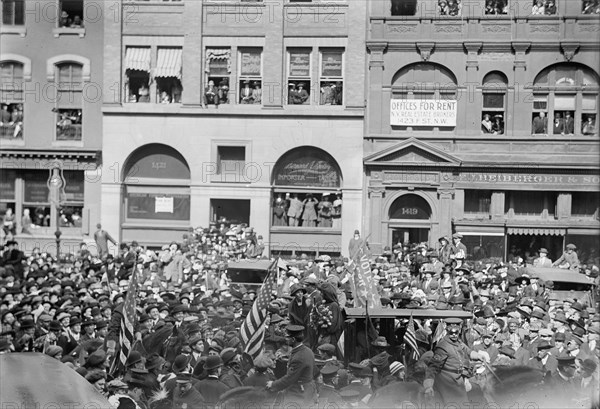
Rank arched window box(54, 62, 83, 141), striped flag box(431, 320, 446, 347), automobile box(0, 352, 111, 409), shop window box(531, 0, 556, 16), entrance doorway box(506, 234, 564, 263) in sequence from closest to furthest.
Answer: automobile box(0, 352, 111, 409) → striped flag box(431, 320, 446, 347) → shop window box(531, 0, 556, 16) → entrance doorway box(506, 234, 564, 263) → arched window box(54, 62, 83, 141)

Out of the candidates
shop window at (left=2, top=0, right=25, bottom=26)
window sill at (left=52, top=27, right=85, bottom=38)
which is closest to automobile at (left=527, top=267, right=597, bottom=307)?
window sill at (left=52, top=27, right=85, bottom=38)

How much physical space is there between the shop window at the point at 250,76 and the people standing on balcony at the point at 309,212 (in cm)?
112

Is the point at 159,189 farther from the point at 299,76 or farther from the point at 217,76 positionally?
the point at 299,76

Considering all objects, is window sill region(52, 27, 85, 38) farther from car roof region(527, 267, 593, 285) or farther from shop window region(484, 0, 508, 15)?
car roof region(527, 267, 593, 285)

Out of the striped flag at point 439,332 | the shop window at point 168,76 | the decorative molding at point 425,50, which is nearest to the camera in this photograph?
the striped flag at point 439,332

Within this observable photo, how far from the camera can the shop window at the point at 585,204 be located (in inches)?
Result: 316

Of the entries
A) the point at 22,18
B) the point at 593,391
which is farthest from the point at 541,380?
the point at 22,18

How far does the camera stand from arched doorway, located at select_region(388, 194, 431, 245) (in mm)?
8469

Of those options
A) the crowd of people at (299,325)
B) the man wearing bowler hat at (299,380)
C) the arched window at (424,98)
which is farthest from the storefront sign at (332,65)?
the man wearing bowler hat at (299,380)

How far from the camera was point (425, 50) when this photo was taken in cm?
848

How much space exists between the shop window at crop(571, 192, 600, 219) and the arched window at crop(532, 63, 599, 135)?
0.60 m

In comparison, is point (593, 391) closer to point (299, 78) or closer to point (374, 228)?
point (374, 228)

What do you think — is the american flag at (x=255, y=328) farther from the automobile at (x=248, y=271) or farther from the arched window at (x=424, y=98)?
the arched window at (x=424, y=98)

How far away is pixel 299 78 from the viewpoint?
8586mm
